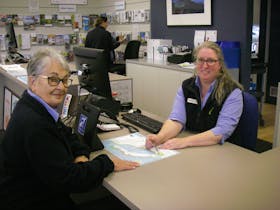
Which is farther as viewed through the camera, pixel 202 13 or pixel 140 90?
pixel 140 90

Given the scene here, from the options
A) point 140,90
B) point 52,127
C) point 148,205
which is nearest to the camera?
point 148,205

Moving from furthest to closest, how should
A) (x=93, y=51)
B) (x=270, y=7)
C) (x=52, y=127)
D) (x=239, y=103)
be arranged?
(x=270, y=7)
(x=93, y=51)
(x=239, y=103)
(x=52, y=127)

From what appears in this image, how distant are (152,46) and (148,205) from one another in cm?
386

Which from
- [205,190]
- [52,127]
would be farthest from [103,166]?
[205,190]

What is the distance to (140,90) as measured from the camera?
15.6ft

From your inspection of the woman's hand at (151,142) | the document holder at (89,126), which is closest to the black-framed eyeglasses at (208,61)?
the woman's hand at (151,142)

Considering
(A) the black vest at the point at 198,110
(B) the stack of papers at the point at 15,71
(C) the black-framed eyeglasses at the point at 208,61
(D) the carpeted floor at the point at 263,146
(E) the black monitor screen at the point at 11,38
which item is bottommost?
(D) the carpeted floor at the point at 263,146

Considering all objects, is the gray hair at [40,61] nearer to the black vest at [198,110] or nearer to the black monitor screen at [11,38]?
the black vest at [198,110]

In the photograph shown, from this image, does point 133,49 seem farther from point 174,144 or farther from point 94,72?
point 174,144

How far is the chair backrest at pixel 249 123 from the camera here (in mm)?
1932

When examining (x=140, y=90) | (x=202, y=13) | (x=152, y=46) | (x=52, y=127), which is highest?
(x=202, y=13)

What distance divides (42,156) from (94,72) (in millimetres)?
934

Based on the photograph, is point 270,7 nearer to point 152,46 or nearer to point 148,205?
point 152,46

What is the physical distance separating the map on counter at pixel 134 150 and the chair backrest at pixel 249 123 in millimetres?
510
